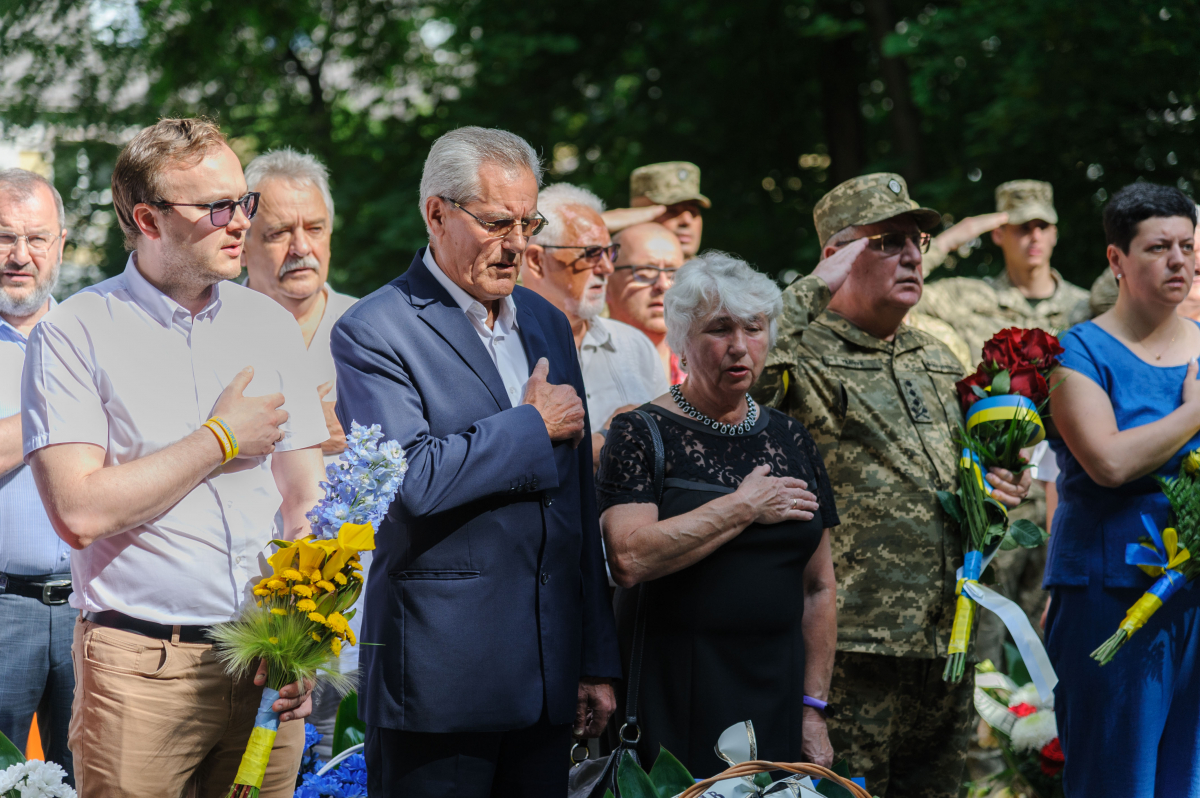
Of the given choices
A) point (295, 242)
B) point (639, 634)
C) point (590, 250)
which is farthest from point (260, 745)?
point (590, 250)

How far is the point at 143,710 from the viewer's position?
2.34m

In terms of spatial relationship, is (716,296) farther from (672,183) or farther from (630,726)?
(672,183)

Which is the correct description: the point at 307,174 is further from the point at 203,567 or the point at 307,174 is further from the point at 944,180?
the point at 944,180

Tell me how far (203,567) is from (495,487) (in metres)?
0.64

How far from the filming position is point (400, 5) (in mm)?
13195

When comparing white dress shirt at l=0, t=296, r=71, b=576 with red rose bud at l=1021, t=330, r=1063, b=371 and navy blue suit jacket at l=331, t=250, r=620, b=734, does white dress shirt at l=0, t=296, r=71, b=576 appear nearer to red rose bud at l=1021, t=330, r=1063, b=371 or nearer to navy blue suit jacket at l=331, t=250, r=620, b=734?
navy blue suit jacket at l=331, t=250, r=620, b=734

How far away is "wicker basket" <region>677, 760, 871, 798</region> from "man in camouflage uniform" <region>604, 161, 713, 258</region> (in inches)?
147

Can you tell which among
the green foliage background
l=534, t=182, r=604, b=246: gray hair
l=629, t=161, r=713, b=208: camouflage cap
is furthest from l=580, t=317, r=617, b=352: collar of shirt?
the green foliage background

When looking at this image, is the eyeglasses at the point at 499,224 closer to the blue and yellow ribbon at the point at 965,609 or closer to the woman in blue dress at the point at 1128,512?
the blue and yellow ribbon at the point at 965,609

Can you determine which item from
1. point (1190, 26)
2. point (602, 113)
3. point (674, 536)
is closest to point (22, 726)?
point (674, 536)

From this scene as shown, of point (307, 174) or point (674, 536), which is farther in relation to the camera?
point (307, 174)

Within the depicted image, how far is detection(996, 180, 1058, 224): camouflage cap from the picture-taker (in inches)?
251

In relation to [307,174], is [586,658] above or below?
below

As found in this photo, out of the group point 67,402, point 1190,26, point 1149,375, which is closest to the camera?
point 67,402
